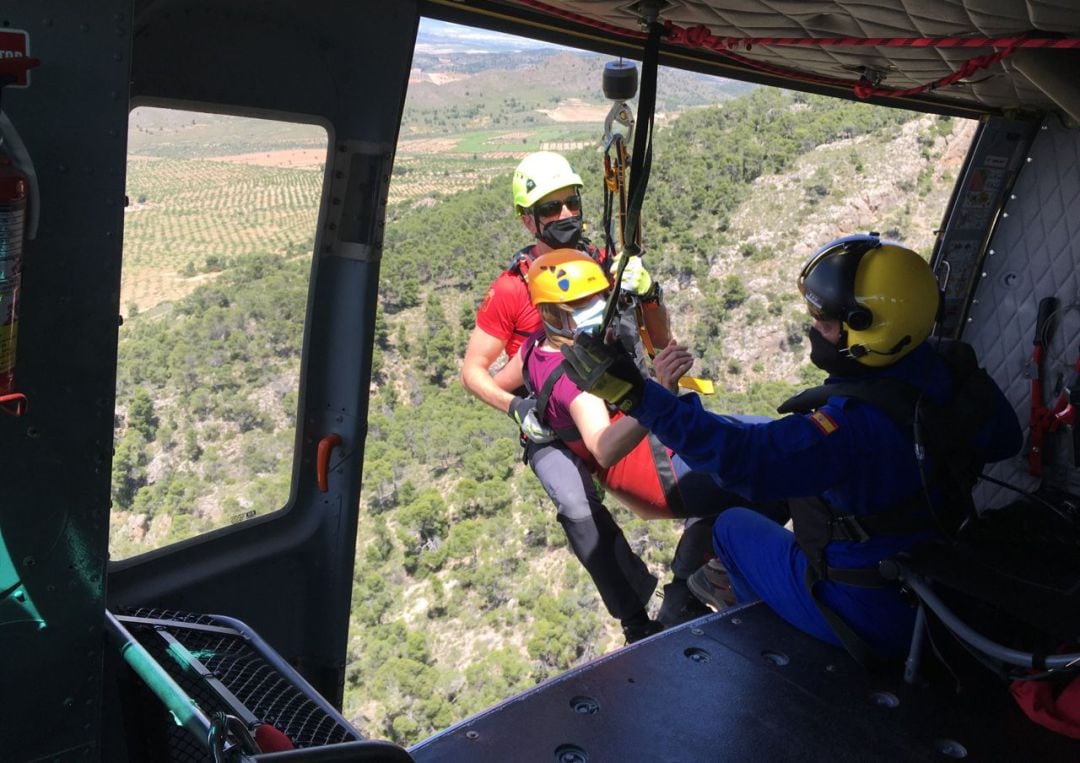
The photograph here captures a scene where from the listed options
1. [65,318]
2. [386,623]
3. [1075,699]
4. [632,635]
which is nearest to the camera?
[65,318]

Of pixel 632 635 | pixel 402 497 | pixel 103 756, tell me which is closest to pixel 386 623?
pixel 402 497

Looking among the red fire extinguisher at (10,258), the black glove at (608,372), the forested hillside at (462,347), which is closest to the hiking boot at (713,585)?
the black glove at (608,372)

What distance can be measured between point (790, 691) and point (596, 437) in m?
1.09

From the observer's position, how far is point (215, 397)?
9.13 ft

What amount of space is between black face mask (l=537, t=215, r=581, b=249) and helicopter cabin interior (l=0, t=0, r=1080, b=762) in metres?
1.02

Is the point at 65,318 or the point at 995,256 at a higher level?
the point at 995,256

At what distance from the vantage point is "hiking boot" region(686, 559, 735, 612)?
3.41 m

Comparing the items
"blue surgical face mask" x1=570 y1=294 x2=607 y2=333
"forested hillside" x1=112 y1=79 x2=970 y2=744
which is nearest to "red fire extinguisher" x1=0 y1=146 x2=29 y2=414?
"blue surgical face mask" x1=570 y1=294 x2=607 y2=333

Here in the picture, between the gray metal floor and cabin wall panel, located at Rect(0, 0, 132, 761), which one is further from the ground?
cabin wall panel, located at Rect(0, 0, 132, 761)

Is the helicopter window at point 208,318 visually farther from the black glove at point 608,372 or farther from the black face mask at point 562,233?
the black face mask at point 562,233

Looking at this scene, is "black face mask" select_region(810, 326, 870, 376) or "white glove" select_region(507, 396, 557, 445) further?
"white glove" select_region(507, 396, 557, 445)

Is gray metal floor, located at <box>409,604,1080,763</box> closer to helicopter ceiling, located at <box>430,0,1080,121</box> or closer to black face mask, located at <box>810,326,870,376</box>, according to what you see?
black face mask, located at <box>810,326,870,376</box>

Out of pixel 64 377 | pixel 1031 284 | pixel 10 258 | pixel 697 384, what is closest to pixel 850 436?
pixel 697 384

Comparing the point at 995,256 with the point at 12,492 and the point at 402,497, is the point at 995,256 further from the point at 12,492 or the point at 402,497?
the point at 402,497
